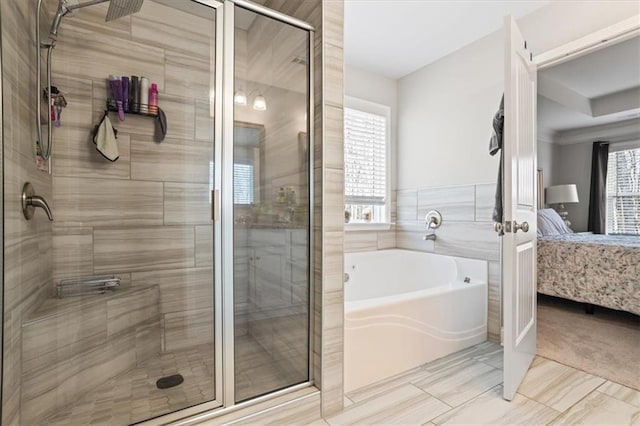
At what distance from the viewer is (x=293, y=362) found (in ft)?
5.56

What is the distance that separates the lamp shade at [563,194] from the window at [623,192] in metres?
0.60

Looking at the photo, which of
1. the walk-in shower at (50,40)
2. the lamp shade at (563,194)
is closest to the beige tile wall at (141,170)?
the walk-in shower at (50,40)

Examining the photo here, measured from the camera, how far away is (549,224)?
4.09m

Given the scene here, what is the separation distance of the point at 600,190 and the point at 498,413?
17.5 ft

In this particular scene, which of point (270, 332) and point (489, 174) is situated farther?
point (489, 174)

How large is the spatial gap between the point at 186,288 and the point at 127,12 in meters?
1.58

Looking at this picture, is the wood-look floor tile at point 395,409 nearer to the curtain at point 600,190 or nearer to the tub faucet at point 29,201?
the tub faucet at point 29,201

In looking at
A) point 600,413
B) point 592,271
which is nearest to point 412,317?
point 600,413

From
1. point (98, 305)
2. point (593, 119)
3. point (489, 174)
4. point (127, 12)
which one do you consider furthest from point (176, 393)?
point (593, 119)

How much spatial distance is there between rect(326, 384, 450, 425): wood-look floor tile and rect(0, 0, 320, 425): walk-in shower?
0.95ft

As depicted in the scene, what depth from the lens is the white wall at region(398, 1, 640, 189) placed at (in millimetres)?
2203

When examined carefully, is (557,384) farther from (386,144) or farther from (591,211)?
(591,211)

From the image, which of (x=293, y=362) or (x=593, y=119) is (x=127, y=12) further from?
(x=593, y=119)

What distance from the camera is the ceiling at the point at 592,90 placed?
131 inches
